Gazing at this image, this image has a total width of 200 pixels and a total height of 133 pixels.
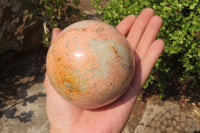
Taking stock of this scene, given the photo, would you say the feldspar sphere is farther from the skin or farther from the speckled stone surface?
the speckled stone surface

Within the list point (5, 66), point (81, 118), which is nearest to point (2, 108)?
point (5, 66)

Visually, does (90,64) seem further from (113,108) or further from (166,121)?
(166,121)

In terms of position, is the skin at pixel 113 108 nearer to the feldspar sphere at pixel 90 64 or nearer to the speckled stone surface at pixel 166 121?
the feldspar sphere at pixel 90 64

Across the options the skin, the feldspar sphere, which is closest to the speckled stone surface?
the skin

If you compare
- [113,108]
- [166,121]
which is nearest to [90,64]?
[113,108]

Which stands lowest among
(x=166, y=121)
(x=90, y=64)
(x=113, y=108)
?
(x=166, y=121)

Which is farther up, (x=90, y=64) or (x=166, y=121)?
(x=90, y=64)
